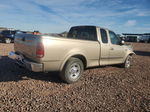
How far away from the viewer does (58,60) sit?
4609 mm

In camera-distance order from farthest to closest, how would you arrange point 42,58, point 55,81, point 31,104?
1. point 55,81
2. point 42,58
3. point 31,104

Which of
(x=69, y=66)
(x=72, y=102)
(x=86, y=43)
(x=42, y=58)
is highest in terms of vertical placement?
(x=86, y=43)

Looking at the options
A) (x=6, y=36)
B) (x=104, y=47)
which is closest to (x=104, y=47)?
(x=104, y=47)

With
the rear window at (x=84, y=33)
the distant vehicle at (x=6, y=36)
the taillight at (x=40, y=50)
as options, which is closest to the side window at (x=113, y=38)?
the rear window at (x=84, y=33)

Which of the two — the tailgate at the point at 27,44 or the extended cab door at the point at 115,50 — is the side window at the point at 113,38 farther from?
the tailgate at the point at 27,44

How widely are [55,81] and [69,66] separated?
76cm

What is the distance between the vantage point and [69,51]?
4812 millimetres

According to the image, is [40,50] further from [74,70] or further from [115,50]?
[115,50]

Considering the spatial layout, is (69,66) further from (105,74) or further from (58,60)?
(105,74)

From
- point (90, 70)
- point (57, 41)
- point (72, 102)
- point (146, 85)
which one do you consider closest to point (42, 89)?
point (72, 102)

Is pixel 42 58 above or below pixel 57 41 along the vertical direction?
below

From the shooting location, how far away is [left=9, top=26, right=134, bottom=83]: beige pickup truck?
14.1ft

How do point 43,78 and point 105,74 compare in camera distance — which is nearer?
point 43,78

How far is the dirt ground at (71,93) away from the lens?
11.9 feet
